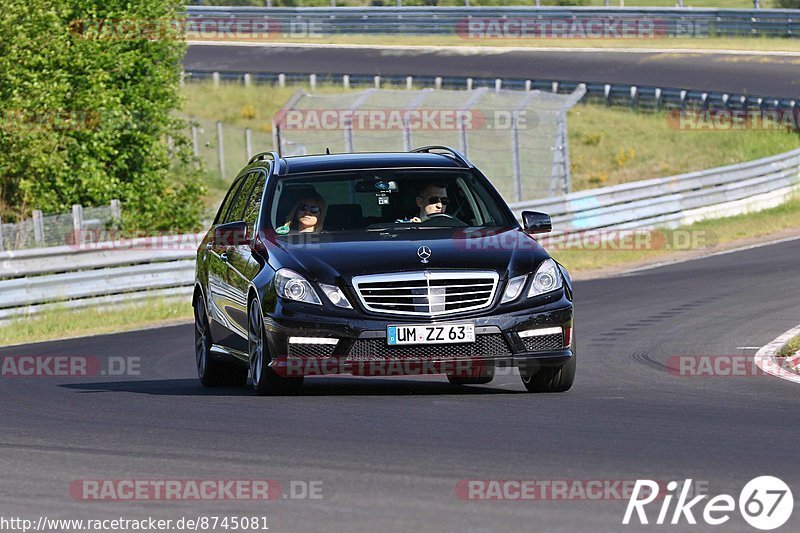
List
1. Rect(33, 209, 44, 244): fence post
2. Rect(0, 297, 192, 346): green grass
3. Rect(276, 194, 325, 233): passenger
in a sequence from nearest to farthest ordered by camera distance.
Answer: Rect(276, 194, 325, 233): passenger
Rect(0, 297, 192, 346): green grass
Rect(33, 209, 44, 244): fence post

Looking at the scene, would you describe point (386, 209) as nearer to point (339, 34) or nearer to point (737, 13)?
point (737, 13)

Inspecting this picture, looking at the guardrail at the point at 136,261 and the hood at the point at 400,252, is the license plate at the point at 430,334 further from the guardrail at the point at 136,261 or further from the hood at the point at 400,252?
the guardrail at the point at 136,261

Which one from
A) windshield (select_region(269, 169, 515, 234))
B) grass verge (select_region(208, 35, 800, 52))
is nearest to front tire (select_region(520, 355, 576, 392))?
windshield (select_region(269, 169, 515, 234))

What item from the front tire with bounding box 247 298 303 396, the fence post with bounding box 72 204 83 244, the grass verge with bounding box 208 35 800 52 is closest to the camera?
the front tire with bounding box 247 298 303 396

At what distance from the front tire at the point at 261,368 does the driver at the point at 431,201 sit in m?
1.39

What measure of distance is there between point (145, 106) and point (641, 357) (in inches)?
616

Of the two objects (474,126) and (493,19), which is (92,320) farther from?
(493,19)

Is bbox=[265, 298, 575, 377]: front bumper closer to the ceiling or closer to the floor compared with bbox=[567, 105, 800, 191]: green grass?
closer to the ceiling

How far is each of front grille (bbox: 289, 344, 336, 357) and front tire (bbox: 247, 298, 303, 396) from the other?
0.97 feet

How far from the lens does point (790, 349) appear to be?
526 inches

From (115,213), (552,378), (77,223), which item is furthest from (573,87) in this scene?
(552,378)

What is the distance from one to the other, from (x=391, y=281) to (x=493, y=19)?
→ 51.0 metres

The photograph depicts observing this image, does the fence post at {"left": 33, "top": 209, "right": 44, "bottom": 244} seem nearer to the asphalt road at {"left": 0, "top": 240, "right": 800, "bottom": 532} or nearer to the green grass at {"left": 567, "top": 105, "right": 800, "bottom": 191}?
the asphalt road at {"left": 0, "top": 240, "right": 800, "bottom": 532}

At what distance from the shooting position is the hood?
34.0ft
